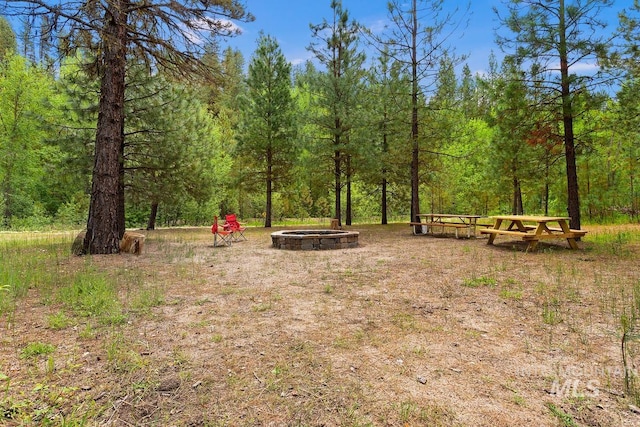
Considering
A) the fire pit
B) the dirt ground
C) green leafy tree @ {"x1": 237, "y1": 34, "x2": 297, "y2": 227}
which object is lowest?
the dirt ground

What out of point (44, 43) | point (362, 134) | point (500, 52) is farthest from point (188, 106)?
point (500, 52)

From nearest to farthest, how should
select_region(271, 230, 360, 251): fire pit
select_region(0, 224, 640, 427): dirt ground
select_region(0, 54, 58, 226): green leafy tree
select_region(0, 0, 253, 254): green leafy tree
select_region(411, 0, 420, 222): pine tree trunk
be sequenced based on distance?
select_region(0, 224, 640, 427): dirt ground → select_region(0, 0, 253, 254): green leafy tree → select_region(271, 230, 360, 251): fire pit → select_region(411, 0, 420, 222): pine tree trunk → select_region(0, 54, 58, 226): green leafy tree

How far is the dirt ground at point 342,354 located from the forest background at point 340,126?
5.23m

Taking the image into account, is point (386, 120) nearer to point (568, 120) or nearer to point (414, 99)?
point (414, 99)

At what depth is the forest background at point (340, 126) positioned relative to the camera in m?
8.48

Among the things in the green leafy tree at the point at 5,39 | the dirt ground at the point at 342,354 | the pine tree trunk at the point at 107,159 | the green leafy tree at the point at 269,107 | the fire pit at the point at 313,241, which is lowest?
the dirt ground at the point at 342,354

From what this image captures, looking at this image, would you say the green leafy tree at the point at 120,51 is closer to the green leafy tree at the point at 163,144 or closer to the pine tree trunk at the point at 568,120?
the green leafy tree at the point at 163,144

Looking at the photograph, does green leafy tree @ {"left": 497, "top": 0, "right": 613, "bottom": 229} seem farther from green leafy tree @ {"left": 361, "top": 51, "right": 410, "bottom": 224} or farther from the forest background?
green leafy tree @ {"left": 361, "top": 51, "right": 410, "bottom": 224}

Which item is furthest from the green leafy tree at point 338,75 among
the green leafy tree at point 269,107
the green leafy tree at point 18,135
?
the green leafy tree at point 18,135

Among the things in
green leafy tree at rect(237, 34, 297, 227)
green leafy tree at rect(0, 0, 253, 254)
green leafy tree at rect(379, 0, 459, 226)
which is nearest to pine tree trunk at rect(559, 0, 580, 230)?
green leafy tree at rect(379, 0, 459, 226)

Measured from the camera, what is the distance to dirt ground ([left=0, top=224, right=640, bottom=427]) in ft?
6.81

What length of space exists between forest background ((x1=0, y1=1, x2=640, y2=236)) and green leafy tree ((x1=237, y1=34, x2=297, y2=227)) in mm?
55

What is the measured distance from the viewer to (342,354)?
2822 mm

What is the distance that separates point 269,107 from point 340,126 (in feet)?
11.4
